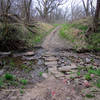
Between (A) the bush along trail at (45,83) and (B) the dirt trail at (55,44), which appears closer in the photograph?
(A) the bush along trail at (45,83)

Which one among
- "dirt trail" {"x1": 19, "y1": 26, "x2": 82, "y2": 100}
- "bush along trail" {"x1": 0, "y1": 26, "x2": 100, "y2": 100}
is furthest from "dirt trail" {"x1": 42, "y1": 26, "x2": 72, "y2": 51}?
"dirt trail" {"x1": 19, "y1": 26, "x2": 82, "y2": 100}

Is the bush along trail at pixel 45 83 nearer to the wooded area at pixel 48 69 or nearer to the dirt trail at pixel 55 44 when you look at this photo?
the wooded area at pixel 48 69

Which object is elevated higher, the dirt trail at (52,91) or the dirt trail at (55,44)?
the dirt trail at (55,44)

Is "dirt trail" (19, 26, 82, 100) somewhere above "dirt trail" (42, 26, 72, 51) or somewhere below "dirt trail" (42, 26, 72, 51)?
below

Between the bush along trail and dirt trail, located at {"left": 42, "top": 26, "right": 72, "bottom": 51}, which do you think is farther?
dirt trail, located at {"left": 42, "top": 26, "right": 72, "bottom": 51}

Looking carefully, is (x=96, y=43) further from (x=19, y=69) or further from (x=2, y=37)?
(x=2, y=37)

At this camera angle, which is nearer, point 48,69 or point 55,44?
point 48,69

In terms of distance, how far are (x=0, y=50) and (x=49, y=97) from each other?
17.9 ft

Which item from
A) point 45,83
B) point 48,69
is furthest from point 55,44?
point 45,83

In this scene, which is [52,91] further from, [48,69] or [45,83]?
[48,69]

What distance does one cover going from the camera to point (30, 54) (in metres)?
6.91

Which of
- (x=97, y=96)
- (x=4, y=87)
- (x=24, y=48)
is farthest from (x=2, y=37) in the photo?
(x=97, y=96)

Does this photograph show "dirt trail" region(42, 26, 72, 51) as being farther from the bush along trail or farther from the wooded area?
the bush along trail

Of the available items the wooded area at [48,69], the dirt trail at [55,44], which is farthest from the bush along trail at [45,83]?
the dirt trail at [55,44]
